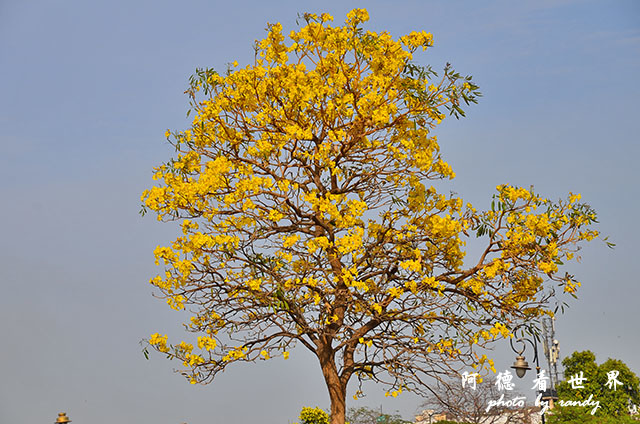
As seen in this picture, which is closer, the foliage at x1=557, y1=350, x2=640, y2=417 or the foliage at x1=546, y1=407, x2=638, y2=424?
the foliage at x1=546, y1=407, x2=638, y2=424

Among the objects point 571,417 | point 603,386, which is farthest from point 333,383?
point 603,386

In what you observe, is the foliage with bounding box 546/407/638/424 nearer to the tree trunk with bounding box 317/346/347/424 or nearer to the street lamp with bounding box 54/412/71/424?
the tree trunk with bounding box 317/346/347/424

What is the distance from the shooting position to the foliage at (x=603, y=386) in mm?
22250

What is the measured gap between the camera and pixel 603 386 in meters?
22.9

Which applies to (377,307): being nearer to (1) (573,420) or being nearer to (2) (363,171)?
(2) (363,171)

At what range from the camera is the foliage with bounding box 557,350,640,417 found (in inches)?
876

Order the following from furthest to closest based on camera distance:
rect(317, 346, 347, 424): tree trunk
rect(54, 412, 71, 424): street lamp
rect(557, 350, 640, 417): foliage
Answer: rect(557, 350, 640, 417): foliage → rect(54, 412, 71, 424): street lamp → rect(317, 346, 347, 424): tree trunk

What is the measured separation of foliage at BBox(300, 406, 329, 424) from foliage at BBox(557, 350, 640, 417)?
922 centimetres

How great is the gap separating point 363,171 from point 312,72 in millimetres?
1940

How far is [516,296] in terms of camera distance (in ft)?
37.8

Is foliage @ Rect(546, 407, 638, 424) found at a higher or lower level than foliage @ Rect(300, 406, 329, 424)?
lower

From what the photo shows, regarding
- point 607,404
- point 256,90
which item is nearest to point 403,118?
point 256,90

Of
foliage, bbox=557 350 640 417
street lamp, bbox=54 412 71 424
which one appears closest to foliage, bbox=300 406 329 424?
street lamp, bbox=54 412 71 424

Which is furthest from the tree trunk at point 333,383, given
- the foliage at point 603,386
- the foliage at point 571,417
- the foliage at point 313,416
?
the foliage at point 603,386
